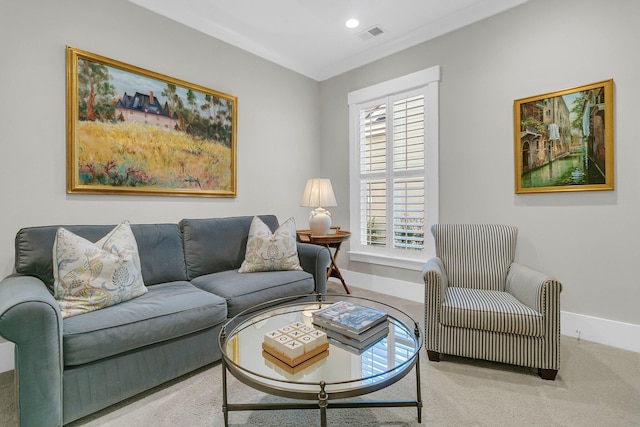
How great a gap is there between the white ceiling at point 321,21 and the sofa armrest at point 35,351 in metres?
2.42

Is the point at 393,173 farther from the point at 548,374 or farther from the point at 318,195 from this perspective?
the point at 548,374

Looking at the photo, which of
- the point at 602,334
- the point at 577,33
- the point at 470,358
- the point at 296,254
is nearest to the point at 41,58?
the point at 296,254

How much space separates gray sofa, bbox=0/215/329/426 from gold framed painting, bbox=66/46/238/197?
1.47 feet

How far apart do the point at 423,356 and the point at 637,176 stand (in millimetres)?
1933

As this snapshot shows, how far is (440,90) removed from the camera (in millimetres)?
3068

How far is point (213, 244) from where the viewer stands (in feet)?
8.67

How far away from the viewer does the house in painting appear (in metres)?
2.44

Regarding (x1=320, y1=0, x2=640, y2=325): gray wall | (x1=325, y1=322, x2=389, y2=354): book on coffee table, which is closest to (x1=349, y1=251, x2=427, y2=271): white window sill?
(x1=320, y1=0, x2=640, y2=325): gray wall

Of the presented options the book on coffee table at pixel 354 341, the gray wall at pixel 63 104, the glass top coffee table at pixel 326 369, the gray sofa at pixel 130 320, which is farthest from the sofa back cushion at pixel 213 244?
the book on coffee table at pixel 354 341

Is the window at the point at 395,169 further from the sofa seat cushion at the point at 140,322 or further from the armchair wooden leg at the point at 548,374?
the sofa seat cushion at the point at 140,322

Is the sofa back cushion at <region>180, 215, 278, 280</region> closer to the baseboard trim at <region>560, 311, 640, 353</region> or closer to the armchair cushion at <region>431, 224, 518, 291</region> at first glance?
the armchair cushion at <region>431, 224, 518, 291</region>

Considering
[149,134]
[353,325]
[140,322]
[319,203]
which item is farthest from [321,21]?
[140,322]

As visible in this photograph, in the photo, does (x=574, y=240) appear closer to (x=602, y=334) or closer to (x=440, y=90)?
(x=602, y=334)

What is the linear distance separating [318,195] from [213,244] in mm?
1279
